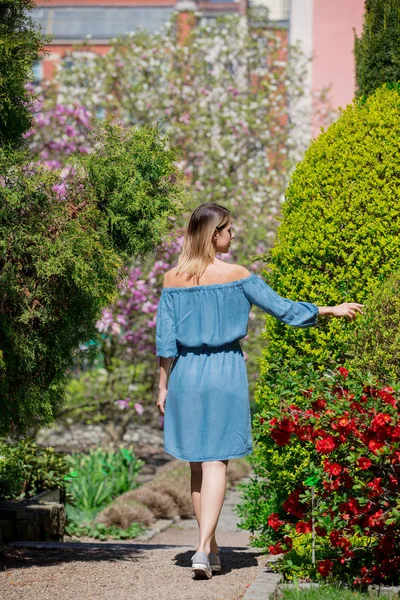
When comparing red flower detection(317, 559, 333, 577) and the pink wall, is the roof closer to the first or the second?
the pink wall

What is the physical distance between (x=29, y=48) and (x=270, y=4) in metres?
21.6

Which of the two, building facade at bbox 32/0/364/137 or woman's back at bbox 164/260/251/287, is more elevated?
building facade at bbox 32/0/364/137

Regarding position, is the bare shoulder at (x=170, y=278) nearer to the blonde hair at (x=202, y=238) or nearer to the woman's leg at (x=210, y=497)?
the blonde hair at (x=202, y=238)

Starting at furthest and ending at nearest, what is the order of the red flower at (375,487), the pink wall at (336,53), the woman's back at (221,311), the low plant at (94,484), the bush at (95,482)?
the pink wall at (336,53), the bush at (95,482), the low plant at (94,484), the woman's back at (221,311), the red flower at (375,487)

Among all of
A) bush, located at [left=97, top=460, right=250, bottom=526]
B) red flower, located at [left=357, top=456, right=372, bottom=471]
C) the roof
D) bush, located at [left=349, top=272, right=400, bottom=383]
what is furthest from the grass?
the roof

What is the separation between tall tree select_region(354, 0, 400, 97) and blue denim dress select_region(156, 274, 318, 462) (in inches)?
72.6

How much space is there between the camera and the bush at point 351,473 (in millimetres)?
3945

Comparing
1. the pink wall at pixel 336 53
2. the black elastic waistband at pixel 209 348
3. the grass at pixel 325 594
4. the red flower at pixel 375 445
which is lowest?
the grass at pixel 325 594

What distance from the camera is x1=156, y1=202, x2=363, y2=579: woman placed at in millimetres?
4645

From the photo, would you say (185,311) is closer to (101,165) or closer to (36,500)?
(101,165)

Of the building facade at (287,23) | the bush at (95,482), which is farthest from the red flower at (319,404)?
the building facade at (287,23)

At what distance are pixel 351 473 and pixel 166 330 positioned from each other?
46.7 inches

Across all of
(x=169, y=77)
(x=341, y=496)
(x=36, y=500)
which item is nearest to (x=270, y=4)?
(x=169, y=77)

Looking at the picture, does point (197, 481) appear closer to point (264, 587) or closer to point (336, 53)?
point (264, 587)
